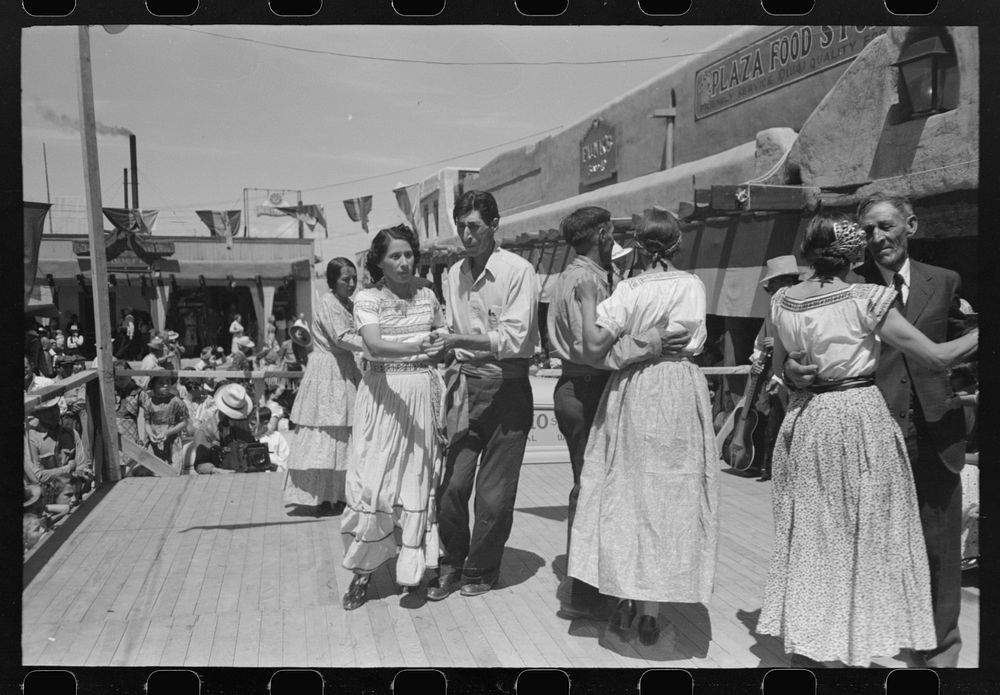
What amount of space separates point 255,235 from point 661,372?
1314cm

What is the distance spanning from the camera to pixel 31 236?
4012mm

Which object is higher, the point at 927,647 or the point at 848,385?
the point at 848,385

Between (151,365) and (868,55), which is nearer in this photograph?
(868,55)

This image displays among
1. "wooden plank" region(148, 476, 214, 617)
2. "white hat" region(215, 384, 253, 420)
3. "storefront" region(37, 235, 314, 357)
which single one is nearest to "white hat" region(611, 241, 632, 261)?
"wooden plank" region(148, 476, 214, 617)

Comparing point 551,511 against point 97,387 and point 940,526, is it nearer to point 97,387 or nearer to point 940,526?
point 940,526

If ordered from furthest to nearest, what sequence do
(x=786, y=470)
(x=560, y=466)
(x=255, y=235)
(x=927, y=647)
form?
1. (x=255, y=235)
2. (x=560, y=466)
3. (x=786, y=470)
4. (x=927, y=647)

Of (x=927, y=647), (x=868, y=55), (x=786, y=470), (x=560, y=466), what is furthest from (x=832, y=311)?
(x=560, y=466)

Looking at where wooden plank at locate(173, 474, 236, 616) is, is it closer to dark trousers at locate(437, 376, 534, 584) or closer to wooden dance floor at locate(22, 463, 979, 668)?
wooden dance floor at locate(22, 463, 979, 668)

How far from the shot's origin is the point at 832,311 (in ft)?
10.5

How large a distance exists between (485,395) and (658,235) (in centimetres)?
115

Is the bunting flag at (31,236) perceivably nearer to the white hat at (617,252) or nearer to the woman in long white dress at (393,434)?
the woman in long white dress at (393,434)

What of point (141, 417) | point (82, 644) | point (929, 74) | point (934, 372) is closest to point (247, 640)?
point (82, 644)

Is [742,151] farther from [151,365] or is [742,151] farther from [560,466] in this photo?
[151,365]

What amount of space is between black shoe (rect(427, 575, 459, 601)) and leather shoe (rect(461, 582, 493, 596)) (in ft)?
0.19
